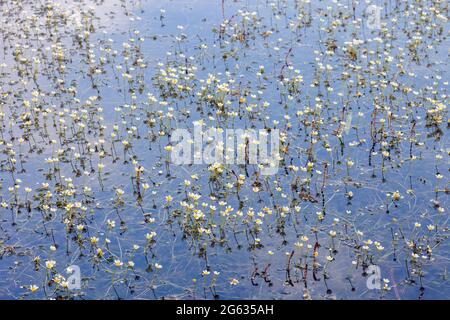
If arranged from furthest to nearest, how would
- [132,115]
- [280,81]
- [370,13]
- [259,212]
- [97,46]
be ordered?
1. [370,13]
2. [97,46]
3. [280,81]
4. [132,115]
5. [259,212]

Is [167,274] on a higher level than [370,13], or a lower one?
lower

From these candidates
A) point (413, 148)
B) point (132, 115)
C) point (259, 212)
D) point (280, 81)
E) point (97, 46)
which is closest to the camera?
point (259, 212)

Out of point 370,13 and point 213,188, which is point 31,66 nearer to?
point 213,188

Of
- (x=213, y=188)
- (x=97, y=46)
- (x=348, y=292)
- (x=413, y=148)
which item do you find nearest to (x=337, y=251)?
(x=348, y=292)

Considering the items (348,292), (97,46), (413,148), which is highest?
(97,46)

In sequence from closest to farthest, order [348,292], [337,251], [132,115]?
[348,292], [337,251], [132,115]

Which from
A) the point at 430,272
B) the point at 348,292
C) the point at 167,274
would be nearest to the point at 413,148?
the point at 430,272

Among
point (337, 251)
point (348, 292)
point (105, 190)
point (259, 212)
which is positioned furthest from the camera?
point (105, 190)

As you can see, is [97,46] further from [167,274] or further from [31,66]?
[167,274]

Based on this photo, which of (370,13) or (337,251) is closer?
(337,251)
